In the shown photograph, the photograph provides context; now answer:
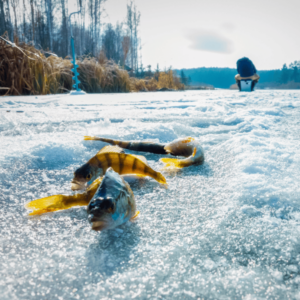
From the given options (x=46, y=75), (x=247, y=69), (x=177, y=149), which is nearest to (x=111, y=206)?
(x=177, y=149)

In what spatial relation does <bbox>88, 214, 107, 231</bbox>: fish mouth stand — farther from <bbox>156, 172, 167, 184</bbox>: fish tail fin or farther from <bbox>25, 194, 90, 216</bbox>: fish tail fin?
<bbox>156, 172, 167, 184</bbox>: fish tail fin

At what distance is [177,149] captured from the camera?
1.39 metres

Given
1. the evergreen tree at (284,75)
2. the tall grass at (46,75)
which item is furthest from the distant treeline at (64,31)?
the evergreen tree at (284,75)

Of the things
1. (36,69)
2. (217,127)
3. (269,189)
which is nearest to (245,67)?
(36,69)

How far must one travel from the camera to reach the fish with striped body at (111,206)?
1.98ft

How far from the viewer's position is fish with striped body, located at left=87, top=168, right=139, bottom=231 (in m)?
0.60

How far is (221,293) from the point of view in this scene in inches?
17.4

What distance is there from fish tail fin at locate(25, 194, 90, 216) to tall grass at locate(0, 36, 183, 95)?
8.28 ft

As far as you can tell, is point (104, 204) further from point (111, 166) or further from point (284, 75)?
point (284, 75)

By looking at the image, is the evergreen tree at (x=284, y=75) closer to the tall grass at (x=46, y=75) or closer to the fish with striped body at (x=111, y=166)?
the tall grass at (x=46, y=75)

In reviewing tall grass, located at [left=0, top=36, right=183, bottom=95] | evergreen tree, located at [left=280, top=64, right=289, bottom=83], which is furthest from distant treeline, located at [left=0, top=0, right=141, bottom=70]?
evergreen tree, located at [left=280, top=64, right=289, bottom=83]

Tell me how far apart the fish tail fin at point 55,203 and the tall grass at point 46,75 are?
2523mm

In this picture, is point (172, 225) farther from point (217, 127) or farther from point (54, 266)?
point (217, 127)

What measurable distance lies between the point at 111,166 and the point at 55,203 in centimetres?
31
